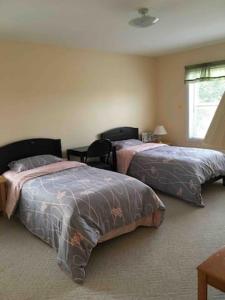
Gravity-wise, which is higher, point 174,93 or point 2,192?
point 174,93

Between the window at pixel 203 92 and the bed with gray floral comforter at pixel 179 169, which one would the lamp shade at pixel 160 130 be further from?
the bed with gray floral comforter at pixel 179 169

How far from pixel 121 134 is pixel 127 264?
306cm

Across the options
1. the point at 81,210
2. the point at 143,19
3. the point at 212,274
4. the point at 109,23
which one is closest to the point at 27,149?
the point at 81,210

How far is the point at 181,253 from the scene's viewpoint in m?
2.48

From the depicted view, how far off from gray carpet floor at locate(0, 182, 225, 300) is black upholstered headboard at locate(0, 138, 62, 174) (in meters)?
0.91

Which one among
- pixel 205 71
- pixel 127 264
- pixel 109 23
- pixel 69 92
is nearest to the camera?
pixel 127 264

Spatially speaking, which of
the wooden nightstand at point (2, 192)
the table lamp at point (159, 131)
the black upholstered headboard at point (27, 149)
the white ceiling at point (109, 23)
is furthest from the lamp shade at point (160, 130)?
the wooden nightstand at point (2, 192)

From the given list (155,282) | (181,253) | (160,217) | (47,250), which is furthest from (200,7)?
(47,250)

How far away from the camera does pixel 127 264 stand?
2.36 metres

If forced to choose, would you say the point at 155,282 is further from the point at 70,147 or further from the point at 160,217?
the point at 70,147

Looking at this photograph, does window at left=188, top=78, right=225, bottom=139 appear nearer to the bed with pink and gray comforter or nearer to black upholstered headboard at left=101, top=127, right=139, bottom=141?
the bed with pink and gray comforter

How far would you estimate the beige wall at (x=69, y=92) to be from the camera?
3.79 meters

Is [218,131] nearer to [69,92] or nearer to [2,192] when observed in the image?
[2,192]

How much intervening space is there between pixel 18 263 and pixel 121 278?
0.97 m
